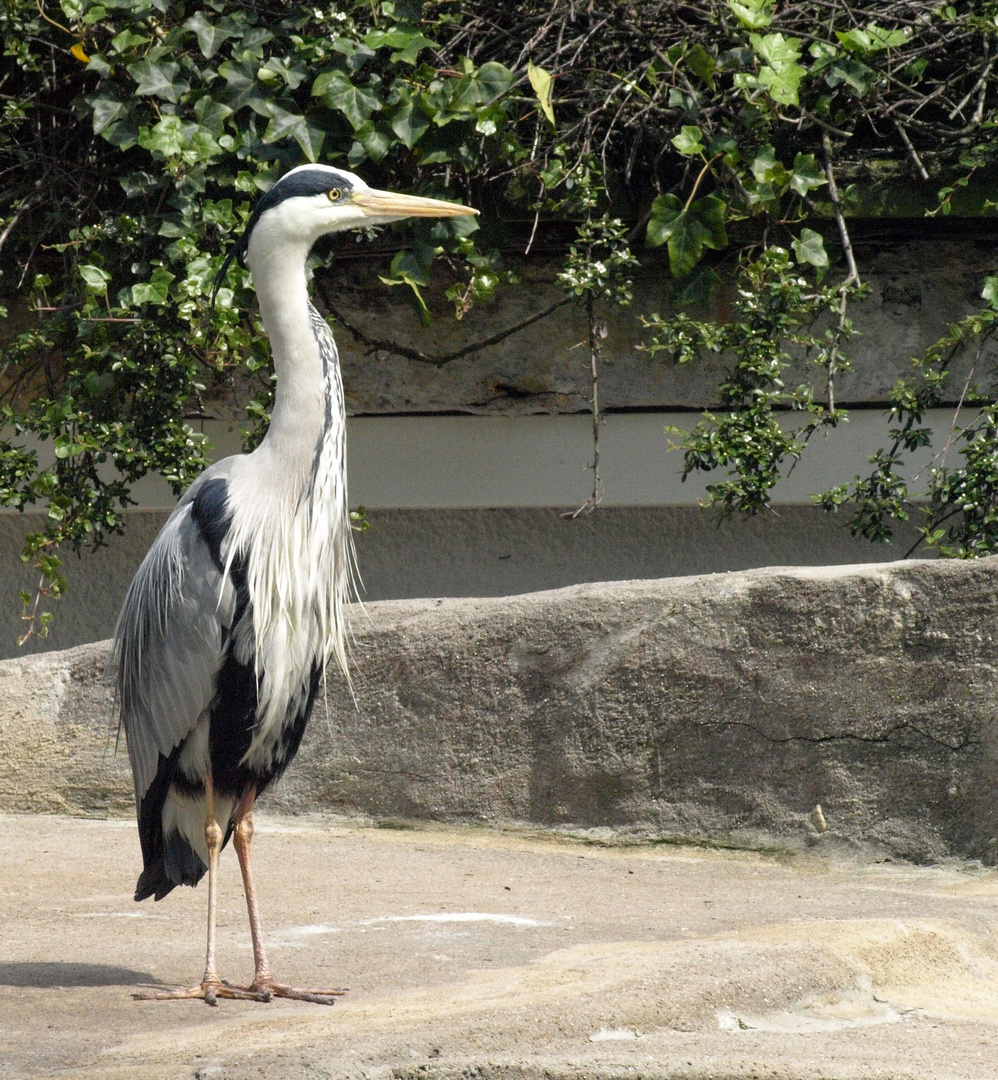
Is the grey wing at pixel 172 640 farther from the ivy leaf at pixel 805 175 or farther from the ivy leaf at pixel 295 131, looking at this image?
the ivy leaf at pixel 805 175

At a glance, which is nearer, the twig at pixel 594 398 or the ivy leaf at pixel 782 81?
the ivy leaf at pixel 782 81

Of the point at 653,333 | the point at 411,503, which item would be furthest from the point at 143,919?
the point at 653,333

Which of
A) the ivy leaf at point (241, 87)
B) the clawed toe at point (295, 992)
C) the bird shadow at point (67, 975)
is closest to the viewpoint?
the clawed toe at point (295, 992)

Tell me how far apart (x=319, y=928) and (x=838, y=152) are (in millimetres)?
3368

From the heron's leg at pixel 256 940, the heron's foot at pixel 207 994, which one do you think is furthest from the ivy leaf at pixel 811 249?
the heron's foot at pixel 207 994

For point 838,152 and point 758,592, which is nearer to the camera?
point 758,592

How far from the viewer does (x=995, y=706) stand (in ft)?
12.7

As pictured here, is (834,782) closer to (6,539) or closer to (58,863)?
(58,863)

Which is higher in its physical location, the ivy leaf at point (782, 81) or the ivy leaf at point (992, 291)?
the ivy leaf at point (782, 81)

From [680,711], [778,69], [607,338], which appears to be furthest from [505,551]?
[778,69]

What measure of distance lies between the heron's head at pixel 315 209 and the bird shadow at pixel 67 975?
1.65 meters

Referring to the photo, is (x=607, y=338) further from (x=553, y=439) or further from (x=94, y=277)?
(x=94, y=277)

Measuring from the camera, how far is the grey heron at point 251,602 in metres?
3.04

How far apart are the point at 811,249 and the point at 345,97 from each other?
5.45ft
